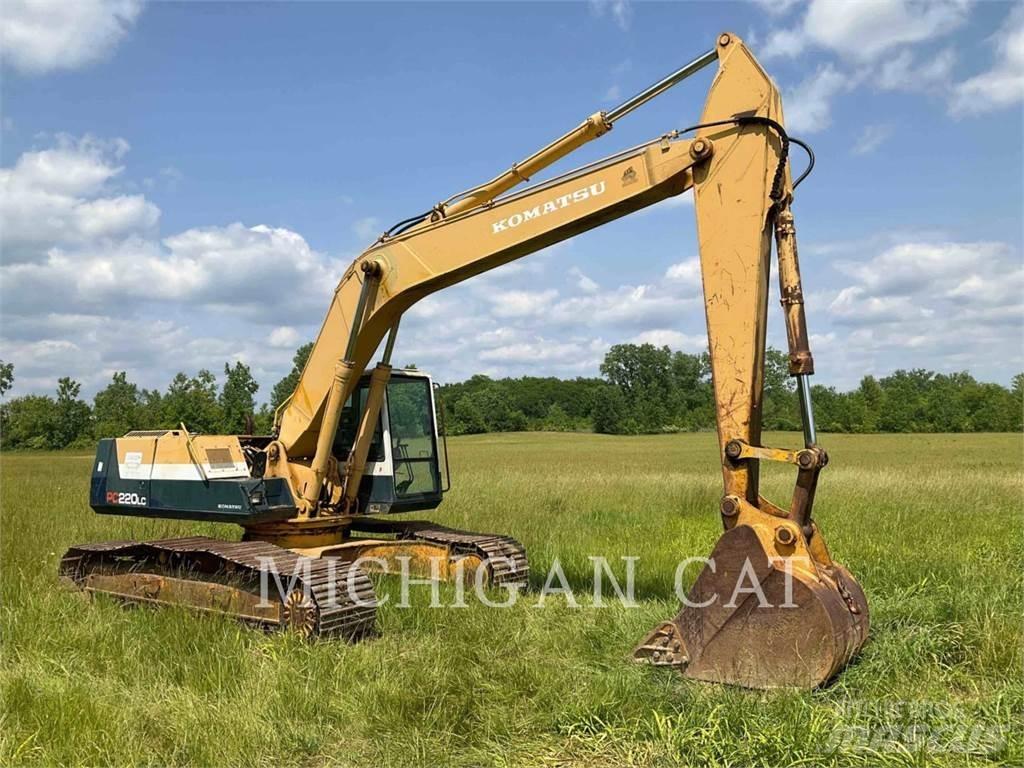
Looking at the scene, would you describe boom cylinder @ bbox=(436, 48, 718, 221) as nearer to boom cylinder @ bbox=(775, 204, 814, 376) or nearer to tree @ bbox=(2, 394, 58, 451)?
boom cylinder @ bbox=(775, 204, 814, 376)

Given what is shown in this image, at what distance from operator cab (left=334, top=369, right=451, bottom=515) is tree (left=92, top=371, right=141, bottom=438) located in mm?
35126

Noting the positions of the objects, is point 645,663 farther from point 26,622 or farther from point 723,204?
point 26,622

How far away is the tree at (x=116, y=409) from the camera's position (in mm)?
49044

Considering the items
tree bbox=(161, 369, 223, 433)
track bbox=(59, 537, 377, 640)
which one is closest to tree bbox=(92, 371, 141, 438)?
tree bbox=(161, 369, 223, 433)

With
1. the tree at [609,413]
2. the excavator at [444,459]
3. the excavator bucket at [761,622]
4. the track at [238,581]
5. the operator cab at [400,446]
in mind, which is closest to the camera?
the excavator bucket at [761,622]

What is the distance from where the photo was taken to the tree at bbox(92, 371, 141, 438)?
49044 millimetres

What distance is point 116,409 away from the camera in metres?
65.6

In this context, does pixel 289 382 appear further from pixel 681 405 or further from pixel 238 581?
pixel 681 405

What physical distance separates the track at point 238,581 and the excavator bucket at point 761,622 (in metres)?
2.63

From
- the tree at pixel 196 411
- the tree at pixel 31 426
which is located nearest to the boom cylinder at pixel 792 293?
the tree at pixel 196 411

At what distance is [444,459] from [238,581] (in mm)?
2617

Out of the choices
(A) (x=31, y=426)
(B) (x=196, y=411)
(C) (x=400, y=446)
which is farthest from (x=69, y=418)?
(C) (x=400, y=446)

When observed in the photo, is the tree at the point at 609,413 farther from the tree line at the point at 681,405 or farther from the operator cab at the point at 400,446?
the operator cab at the point at 400,446

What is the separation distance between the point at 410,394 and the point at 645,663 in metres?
4.62
